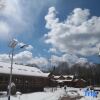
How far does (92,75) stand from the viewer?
14612 centimetres

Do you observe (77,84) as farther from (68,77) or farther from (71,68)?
(71,68)

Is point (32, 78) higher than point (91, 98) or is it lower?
higher

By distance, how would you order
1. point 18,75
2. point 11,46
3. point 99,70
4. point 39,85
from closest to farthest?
point 11,46 < point 18,75 < point 39,85 < point 99,70

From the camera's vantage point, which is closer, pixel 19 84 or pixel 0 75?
pixel 0 75

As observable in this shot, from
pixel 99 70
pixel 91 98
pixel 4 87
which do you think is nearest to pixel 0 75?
pixel 4 87

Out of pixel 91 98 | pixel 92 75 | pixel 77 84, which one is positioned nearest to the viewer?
pixel 91 98

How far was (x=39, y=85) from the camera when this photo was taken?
70750 millimetres

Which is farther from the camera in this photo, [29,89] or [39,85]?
[39,85]

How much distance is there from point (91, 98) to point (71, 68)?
521 feet

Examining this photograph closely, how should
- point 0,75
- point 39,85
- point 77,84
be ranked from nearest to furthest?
point 0,75 → point 39,85 → point 77,84

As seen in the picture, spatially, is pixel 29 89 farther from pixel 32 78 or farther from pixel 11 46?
pixel 11 46

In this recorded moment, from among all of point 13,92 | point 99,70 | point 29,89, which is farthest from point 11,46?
point 99,70

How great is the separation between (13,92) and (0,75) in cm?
848

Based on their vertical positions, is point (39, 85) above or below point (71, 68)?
below
